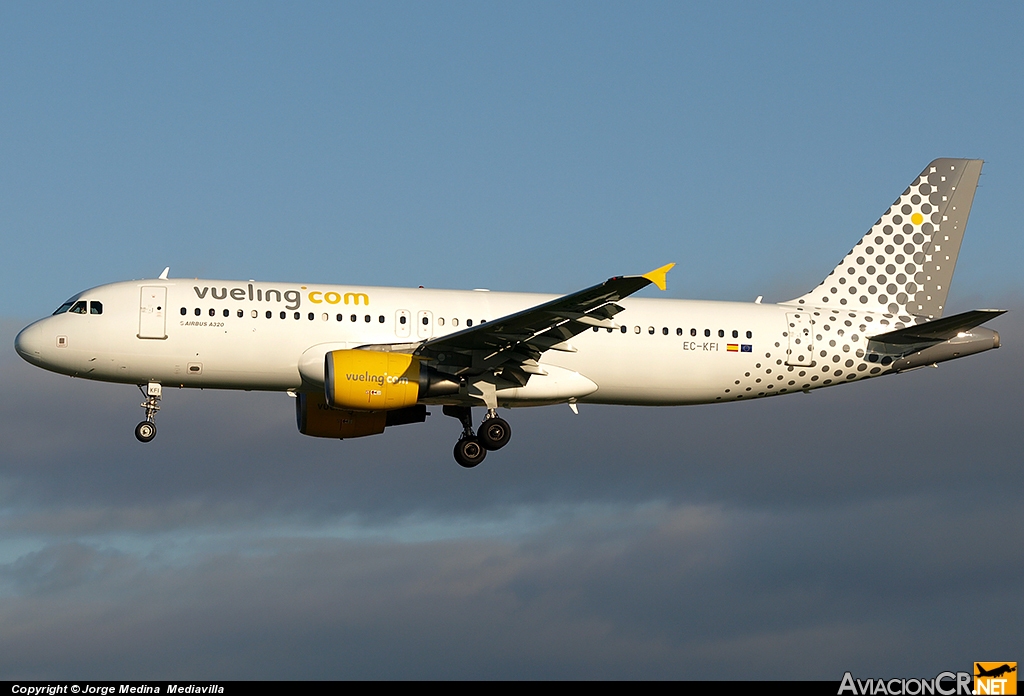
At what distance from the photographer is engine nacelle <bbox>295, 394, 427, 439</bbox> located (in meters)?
43.9

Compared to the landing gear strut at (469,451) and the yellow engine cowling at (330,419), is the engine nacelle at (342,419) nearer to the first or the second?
the yellow engine cowling at (330,419)

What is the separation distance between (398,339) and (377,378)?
6.87 ft

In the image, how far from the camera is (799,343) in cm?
4328

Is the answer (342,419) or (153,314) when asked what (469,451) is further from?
(153,314)

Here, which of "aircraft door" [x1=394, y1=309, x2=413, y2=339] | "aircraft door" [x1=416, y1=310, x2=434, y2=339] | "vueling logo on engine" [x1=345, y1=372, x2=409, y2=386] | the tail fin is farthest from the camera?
the tail fin

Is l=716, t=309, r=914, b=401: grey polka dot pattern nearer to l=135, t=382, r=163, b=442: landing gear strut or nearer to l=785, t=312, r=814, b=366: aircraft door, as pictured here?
l=785, t=312, r=814, b=366: aircraft door

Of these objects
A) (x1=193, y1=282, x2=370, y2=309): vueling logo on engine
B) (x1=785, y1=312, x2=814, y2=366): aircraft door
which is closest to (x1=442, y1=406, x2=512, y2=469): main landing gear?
(x1=193, y1=282, x2=370, y2=309): vueling logo on engine

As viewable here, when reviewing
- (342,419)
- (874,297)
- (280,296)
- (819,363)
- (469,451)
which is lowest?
(469,451)

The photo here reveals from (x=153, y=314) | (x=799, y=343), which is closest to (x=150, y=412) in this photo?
(x=153, y=314)

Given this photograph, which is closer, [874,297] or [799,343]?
[799,343]

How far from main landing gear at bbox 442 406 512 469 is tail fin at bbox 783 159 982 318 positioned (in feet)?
32.7

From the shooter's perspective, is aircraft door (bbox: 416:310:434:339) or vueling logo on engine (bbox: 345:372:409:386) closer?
vueling logo on engine (bbox: 345:372:409:386)

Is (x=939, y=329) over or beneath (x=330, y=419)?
over

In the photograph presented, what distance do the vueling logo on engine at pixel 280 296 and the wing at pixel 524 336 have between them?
249cm
